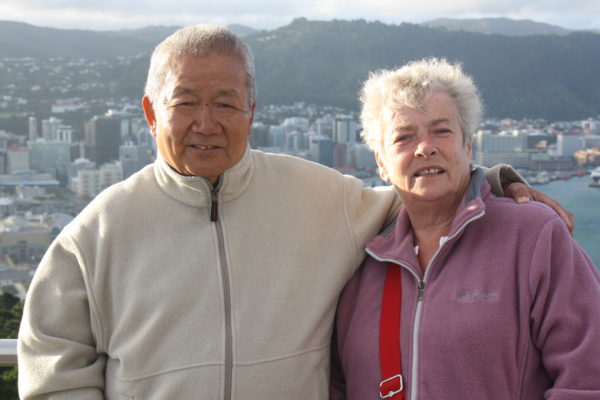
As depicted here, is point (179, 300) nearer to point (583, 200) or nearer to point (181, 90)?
point (181, 90)

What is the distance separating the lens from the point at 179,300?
1.71m

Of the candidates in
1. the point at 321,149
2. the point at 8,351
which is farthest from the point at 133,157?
the point at 8,351

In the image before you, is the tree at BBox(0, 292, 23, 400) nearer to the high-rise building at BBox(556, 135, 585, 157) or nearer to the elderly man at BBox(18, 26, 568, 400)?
the elderly man at BBox(18, 26, 568, 400)

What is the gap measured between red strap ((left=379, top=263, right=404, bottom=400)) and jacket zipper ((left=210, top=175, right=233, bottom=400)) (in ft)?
1.31

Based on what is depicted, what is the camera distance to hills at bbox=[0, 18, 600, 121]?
28188 millimetres

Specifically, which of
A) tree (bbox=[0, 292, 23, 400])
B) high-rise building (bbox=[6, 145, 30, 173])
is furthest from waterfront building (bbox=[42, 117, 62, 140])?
tree (bbox=[0, 292, 23, 400])

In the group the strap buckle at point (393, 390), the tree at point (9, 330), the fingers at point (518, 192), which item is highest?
the fingers at point (518, 192)

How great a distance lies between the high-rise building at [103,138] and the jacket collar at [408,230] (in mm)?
28239

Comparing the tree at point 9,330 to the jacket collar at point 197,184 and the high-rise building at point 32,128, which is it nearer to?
the jacket collar at point 197,184

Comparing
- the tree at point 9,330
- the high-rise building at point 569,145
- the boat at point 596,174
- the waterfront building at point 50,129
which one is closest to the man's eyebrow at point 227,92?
the tree at point 9,330

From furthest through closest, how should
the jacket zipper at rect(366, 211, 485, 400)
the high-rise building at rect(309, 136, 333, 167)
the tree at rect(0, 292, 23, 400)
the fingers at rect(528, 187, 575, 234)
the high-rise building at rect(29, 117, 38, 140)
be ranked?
1. the high-rise building at rect(29, 117, 38, 140)
2. the high-rise building at rect(309, 136, 333, 167)
3. the tree at rect(0, 292, 23, 400)
4. the fingers at rect(528, 187, 575, 234)
5. the jacket zipper at rect(366, 211, 485, 400)

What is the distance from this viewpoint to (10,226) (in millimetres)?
18531

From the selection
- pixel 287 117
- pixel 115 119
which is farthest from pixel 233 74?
pixel 287 117

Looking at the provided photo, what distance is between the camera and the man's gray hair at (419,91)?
1.77 m
